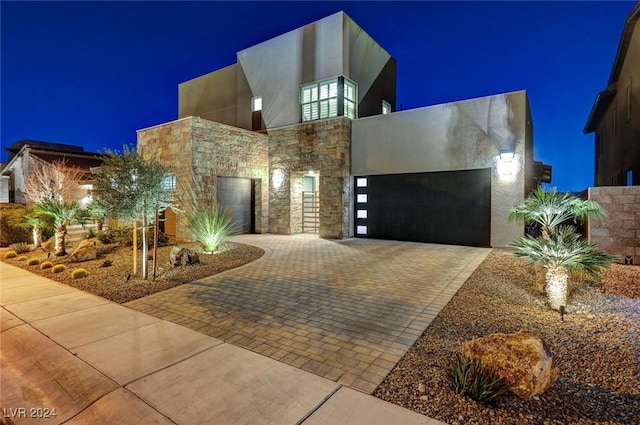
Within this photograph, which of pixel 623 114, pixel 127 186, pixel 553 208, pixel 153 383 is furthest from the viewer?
pixel 623 114

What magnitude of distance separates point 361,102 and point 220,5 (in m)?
28.4

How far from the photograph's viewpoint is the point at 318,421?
2.17 meters

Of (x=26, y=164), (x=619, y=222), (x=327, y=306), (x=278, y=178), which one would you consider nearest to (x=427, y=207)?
(x=619, y=222)

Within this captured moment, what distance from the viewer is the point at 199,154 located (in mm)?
11273

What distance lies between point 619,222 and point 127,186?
33.9ft

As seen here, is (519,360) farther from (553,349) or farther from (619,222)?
(619,222)

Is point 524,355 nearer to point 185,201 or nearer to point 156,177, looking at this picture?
point 156,177

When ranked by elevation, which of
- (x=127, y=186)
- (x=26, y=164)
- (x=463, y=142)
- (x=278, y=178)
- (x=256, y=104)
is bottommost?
(x=127, y=186)

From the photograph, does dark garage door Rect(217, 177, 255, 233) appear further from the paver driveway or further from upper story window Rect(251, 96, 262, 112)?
the paver driveway

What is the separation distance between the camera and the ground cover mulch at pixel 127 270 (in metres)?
5.51

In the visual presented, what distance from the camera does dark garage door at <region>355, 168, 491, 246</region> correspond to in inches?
398

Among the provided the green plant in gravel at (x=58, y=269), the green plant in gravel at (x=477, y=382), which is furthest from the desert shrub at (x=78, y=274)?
the green plant in gravel at (x=477, y=382)

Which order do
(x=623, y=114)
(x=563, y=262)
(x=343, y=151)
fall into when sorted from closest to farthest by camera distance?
(x=563, y=262) < (x=343, y=151) < (x=623, y=114)

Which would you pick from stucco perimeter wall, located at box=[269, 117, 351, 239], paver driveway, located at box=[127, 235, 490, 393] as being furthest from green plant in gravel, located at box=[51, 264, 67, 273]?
stucco perimeter wall, located at box=[269, 117, 351, 239]
